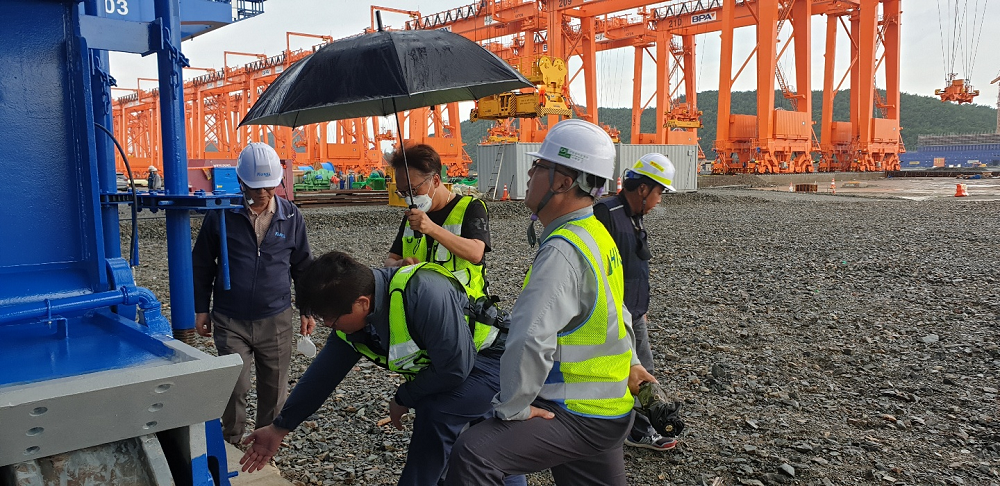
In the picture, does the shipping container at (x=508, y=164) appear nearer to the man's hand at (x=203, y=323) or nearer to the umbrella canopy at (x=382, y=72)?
the umbrella canopy at (x=382, y=72)

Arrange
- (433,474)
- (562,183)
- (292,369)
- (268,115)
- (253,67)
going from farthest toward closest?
1. (253,67)
2. (292,369)
3. (268,115)
4. (433,474)
5. (562,183)

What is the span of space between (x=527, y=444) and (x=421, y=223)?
1.39 m

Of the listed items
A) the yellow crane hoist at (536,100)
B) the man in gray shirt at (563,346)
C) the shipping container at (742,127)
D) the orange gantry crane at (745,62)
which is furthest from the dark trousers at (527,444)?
the shipping container at (742,127)

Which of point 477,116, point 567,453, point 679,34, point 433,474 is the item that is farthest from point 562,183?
point 679,34

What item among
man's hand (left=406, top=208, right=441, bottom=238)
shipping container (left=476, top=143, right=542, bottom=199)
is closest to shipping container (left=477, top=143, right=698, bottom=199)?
shipping container (left=476, top=143, right=542, bottom=199)

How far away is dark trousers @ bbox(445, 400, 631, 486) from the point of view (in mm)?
2143

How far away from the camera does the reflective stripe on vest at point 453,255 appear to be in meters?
3.37

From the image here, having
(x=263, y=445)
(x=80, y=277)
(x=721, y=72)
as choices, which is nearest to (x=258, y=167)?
(x=80, y=277)

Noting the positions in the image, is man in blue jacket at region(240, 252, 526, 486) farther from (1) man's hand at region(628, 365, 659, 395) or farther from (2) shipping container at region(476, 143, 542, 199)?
(2) shipping container at region(476, 143, 542, 199)

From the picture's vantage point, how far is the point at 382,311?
2328mm

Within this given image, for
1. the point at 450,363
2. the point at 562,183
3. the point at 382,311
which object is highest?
the point at 562,183

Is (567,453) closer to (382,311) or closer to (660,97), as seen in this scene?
(382,311)

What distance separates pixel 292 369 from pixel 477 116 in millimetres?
18288

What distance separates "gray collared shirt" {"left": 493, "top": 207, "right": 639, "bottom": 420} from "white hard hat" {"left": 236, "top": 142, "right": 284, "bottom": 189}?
6.30ft
